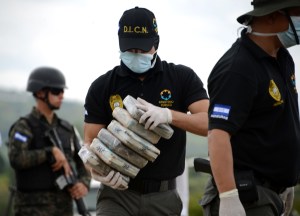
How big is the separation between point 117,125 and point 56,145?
3.43m

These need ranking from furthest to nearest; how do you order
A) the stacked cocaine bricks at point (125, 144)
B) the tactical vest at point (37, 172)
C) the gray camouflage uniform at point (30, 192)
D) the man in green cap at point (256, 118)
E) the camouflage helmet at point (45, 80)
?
1. the camouflage helmet at point (45, 80)
2. the tactical vest at point (37, 172)
3. the gray camouflage uniform at point (30, 192)
4. the stacked cocaine bricks at point (125, 144)
5. the man in green cap at point (256, 118)

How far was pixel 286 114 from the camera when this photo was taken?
4.44 m

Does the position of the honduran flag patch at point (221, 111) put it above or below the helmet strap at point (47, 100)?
above

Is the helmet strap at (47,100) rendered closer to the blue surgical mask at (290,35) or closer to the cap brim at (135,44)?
the cap brim at (135,44)

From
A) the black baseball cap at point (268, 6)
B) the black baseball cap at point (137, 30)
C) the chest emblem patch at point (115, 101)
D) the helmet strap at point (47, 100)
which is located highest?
the black baseball cap at point (268, 6)

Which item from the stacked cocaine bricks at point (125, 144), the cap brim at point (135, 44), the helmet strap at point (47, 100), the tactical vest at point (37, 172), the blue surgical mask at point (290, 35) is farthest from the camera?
the helmet strap at point (47, 100)

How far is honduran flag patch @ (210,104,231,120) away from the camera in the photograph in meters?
4.23

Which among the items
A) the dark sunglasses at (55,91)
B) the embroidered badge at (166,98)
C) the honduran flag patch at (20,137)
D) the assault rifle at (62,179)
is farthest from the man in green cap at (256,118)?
the dark sunglasses at (55,91)

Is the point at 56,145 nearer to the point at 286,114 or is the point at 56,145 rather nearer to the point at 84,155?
the point at 84,155

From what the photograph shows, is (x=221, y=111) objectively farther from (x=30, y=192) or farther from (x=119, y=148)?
(x=30, y=192)

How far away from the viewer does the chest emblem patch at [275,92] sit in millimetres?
4352

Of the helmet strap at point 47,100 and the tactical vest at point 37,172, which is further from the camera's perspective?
the helmet strap at point 47,100

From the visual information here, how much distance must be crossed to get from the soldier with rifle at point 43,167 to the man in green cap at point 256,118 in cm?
385

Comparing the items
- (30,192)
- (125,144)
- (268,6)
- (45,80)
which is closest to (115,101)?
(125,144)
